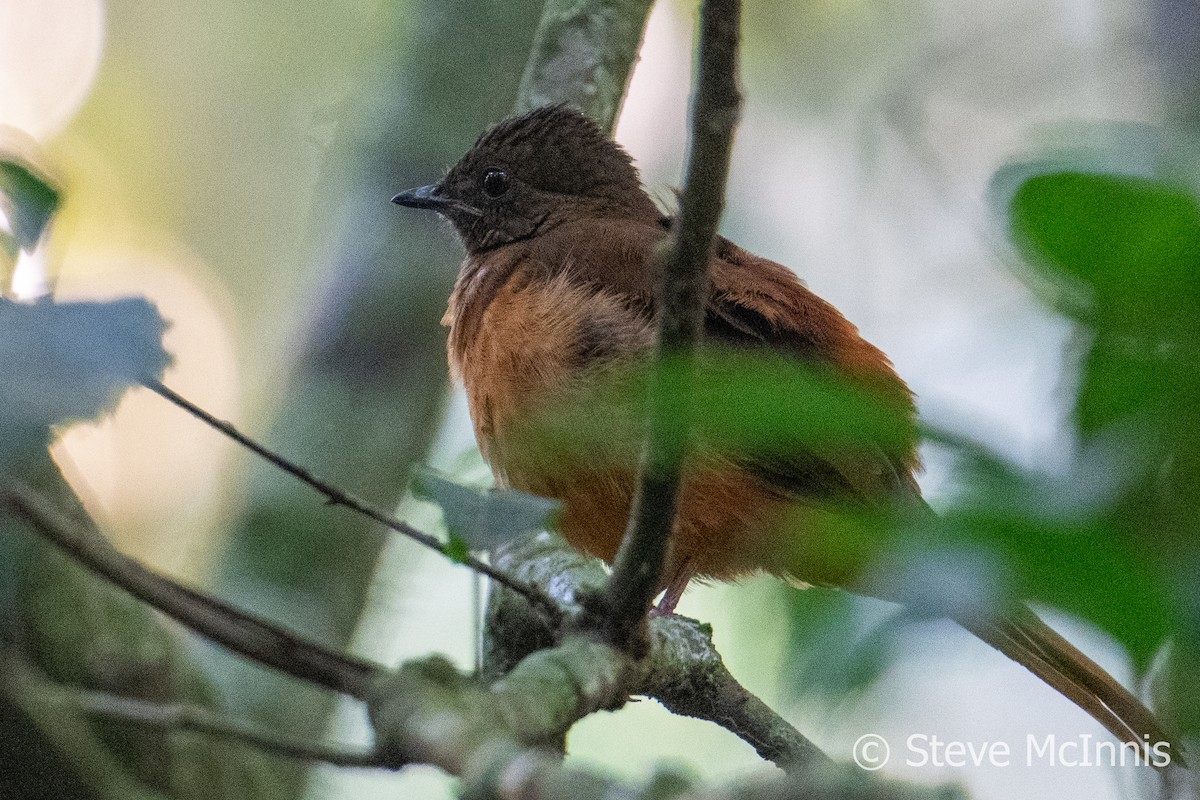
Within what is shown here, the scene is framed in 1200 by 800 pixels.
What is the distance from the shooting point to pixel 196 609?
1.36 metres

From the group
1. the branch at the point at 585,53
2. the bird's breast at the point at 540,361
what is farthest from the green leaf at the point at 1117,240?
the branch at the point at 585,53

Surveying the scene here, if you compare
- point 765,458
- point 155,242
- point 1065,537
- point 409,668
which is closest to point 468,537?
point 409,668

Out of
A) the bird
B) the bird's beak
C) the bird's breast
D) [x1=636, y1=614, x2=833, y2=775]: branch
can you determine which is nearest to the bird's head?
the bird's beak

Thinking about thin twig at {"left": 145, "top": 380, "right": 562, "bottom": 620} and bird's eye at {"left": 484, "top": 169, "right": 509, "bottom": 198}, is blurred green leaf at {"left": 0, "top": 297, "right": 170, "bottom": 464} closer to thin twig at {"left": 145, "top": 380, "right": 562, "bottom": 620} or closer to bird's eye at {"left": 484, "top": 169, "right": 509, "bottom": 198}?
thin twig at {"left": 145, "top": 380, "right": 562, "bottom": 620}

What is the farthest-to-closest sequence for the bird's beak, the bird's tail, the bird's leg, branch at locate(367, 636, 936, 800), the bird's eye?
the bird's eye → the bird's beak → the bird's leg → the bird's tail → branch at locate(367, 636, 936, 800)

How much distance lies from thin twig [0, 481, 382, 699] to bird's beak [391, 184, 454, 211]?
147 inches

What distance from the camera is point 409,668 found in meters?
1.58

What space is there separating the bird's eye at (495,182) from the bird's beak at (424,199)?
177 millimetres

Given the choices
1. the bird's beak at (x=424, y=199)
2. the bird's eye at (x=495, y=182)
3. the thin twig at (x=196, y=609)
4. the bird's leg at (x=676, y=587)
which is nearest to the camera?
the thin twig at (x=196, y=609)

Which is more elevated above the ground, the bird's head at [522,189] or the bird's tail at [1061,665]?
the bird's head at [522,189]

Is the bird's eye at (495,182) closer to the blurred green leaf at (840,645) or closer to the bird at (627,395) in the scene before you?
the bird at (627,395)

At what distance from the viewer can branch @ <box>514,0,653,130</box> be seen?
468 centimetres

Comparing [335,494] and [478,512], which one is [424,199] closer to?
[335,494]

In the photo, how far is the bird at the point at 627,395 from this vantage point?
141 inches
